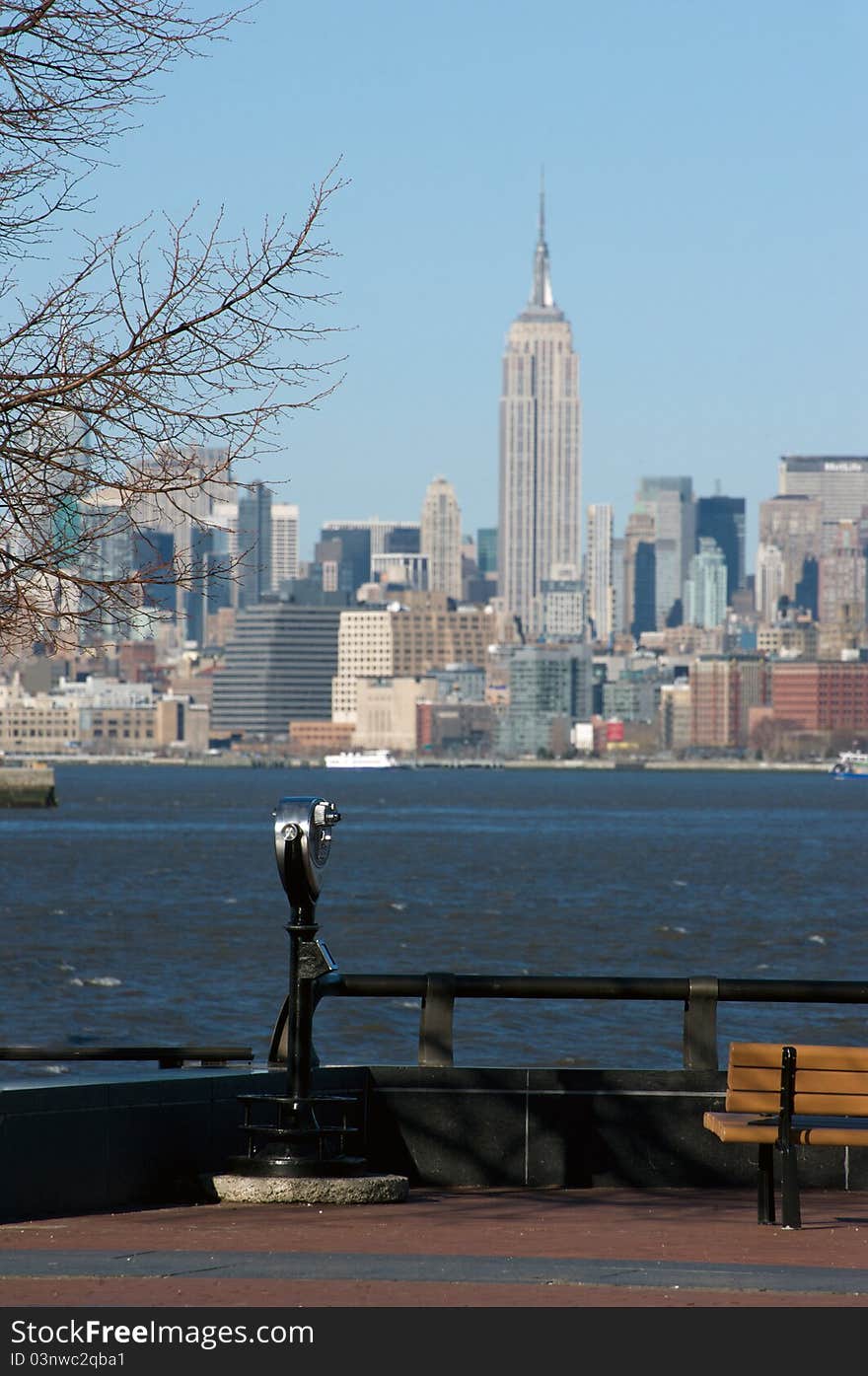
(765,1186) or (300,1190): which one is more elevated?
(765,1186)

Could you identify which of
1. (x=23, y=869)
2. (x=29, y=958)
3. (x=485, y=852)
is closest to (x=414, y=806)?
(x=485, y=852)

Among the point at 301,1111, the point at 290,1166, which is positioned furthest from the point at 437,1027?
the point at 290,1166

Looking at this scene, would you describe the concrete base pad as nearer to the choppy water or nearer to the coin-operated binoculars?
the coin-operated binoculars

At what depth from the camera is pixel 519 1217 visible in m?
10.3

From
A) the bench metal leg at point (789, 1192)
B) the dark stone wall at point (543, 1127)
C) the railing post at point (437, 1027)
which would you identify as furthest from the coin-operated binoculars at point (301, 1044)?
the bench metal leg at point (789, 1192)

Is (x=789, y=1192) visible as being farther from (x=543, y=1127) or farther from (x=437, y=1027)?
(x=437, y=1027)

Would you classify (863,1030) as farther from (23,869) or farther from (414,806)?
(414,806)

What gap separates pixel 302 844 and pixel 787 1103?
243 cm

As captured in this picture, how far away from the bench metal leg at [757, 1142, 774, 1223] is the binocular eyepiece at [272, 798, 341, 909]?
2.25 m

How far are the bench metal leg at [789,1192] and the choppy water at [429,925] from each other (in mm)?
13901

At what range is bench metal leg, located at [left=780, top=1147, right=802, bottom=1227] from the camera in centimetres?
990

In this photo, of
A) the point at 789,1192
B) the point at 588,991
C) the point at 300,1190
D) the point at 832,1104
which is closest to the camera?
the point at 789,1192

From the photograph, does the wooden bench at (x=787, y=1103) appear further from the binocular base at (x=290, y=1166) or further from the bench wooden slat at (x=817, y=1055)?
the binocular base at (x=290, y=1166)

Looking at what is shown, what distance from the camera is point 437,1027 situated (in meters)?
11.5
